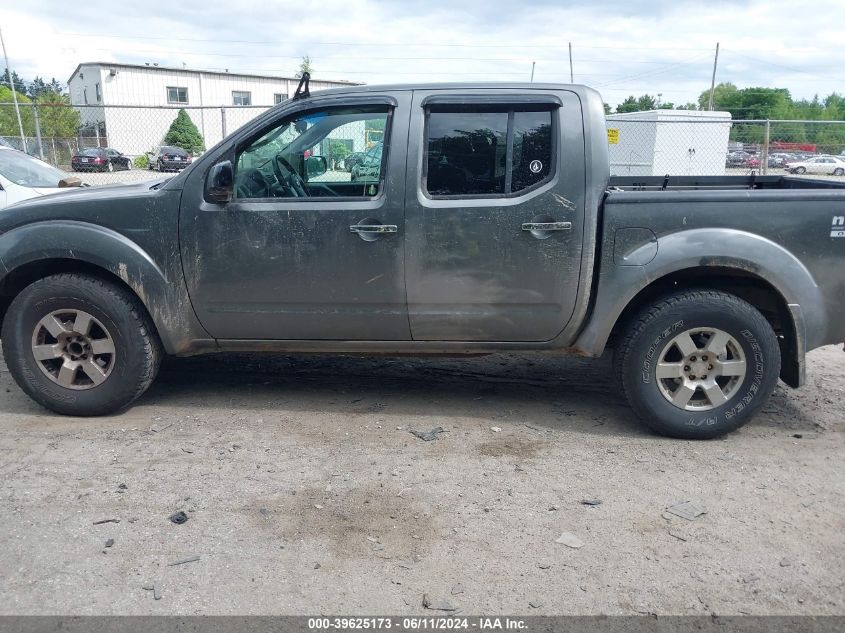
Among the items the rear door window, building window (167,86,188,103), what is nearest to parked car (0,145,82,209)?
the rear door window

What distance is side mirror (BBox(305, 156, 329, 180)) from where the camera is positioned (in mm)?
4367

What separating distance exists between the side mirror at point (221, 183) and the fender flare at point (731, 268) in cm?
222

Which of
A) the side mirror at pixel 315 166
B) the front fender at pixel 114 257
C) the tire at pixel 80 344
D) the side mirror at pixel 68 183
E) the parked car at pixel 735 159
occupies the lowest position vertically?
the tire at pixel 80 344

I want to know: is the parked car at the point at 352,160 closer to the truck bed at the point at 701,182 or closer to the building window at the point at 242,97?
the truck bed at the point at 701,182

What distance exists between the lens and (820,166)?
21766 mm

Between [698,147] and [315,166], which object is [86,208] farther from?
[698,147]

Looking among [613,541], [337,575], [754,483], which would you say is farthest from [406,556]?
[754,483]

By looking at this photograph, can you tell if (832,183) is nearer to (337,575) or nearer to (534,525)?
(534,525)

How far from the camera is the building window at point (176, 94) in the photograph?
145 feet

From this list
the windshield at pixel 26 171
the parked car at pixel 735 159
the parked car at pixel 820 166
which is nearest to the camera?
the windshield at pixel 26 171

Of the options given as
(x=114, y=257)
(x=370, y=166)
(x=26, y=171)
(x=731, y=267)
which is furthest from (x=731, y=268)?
(x=26, y=171)

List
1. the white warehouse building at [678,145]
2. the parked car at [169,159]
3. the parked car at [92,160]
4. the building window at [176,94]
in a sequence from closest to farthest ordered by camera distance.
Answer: the white warehouse building at [678,145]
the parked car at [92,160]
the parked car at [169,159]
the building window at [176,94]

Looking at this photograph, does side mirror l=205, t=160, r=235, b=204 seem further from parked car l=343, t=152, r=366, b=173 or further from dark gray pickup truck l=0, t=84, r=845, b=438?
parked car l=343, t=152, r=366, b=173

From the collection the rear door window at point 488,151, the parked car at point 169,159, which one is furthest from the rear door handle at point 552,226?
the parked car at point 169,159
